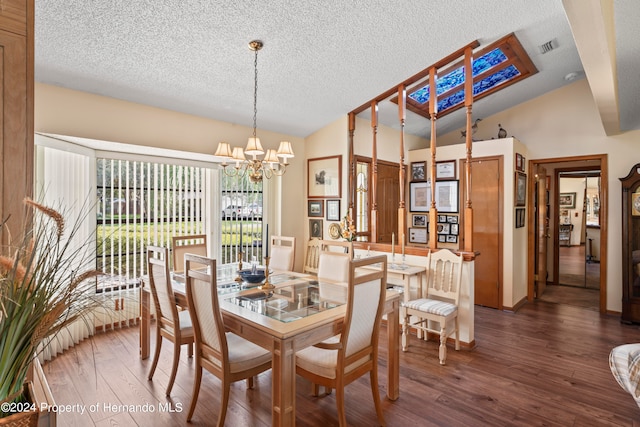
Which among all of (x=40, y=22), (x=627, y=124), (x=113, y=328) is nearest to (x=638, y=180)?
(x=627, y=124)

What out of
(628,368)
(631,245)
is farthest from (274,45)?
(631,245)

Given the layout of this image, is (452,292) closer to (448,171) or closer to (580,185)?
(448,171)

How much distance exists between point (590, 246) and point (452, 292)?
5833 mm

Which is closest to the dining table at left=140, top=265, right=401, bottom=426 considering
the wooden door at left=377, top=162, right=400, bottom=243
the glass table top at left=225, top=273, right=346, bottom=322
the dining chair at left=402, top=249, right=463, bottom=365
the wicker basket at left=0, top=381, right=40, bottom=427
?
the glass table top at left=225, top=273, right=346, bottom=322

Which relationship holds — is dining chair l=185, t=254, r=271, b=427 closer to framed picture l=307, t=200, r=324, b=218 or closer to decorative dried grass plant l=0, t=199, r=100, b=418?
decorative dried grass plant l=0, t=199, r=100, b=418

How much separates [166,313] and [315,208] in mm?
2792

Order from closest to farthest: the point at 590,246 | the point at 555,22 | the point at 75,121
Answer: the point at 75,121 → the point at 555,22 → the point at 590,246

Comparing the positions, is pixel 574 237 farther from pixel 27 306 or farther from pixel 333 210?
pixel 27 306

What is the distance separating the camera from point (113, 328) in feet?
12.0

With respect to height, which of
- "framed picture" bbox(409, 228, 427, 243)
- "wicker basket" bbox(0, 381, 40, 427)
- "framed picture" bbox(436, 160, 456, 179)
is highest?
"framed picture" bbox(436, 160, 456, 179)

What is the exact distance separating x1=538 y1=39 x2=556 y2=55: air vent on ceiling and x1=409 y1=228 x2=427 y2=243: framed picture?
2938 millimetres

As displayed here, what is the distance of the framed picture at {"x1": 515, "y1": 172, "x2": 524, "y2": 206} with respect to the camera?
4594mm

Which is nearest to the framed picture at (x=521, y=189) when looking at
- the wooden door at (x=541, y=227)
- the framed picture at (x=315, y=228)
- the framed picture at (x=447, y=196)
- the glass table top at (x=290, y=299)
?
the wooden door at (x=541, y=227)

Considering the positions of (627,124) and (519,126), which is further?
(519,126)
